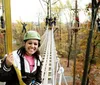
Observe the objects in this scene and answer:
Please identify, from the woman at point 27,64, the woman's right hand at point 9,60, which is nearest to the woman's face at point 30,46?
the woman at point 27,64

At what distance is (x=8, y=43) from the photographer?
1189 millimetres

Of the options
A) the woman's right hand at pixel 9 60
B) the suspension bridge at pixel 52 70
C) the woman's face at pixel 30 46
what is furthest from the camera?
the suspension bridge at pixel 52 70

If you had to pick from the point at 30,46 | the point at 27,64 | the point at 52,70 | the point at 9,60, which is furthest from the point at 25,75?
the point at 52,70

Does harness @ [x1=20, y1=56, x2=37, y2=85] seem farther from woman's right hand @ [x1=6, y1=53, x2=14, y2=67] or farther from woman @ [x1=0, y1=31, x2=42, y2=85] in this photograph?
woman's right hand @ [x1=6, y1=53, x2=14, y2=67]

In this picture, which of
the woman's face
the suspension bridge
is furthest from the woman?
the suspension bridge

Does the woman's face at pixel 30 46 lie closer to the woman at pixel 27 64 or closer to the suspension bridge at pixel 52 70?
the woman at pixel 27 64

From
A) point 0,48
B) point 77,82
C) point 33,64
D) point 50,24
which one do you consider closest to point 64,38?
point 0,48

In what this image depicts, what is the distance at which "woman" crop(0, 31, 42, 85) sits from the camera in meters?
1.55

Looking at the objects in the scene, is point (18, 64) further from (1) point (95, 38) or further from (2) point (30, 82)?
(1) point (95, 38)

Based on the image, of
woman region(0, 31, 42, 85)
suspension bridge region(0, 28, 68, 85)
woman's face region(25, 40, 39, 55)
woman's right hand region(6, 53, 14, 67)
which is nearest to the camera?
woman's right hand region(6, 53, 14, 67)

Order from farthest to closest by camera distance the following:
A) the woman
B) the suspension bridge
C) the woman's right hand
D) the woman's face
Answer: the suspension bridge
the woman's face
the woman
the woman's right hand

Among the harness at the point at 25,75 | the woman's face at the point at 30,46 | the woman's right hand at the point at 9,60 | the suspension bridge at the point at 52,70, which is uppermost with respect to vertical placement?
the woman's face at the point at 30,46

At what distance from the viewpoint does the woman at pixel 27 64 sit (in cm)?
155

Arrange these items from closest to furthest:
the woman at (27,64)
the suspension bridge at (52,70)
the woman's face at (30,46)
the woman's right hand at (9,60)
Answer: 1. the woman's right hand at (9,60)
2. the woman at (27,64)
3. the woman's face at (30,46)
4. the suspension bridge at (52,70)
